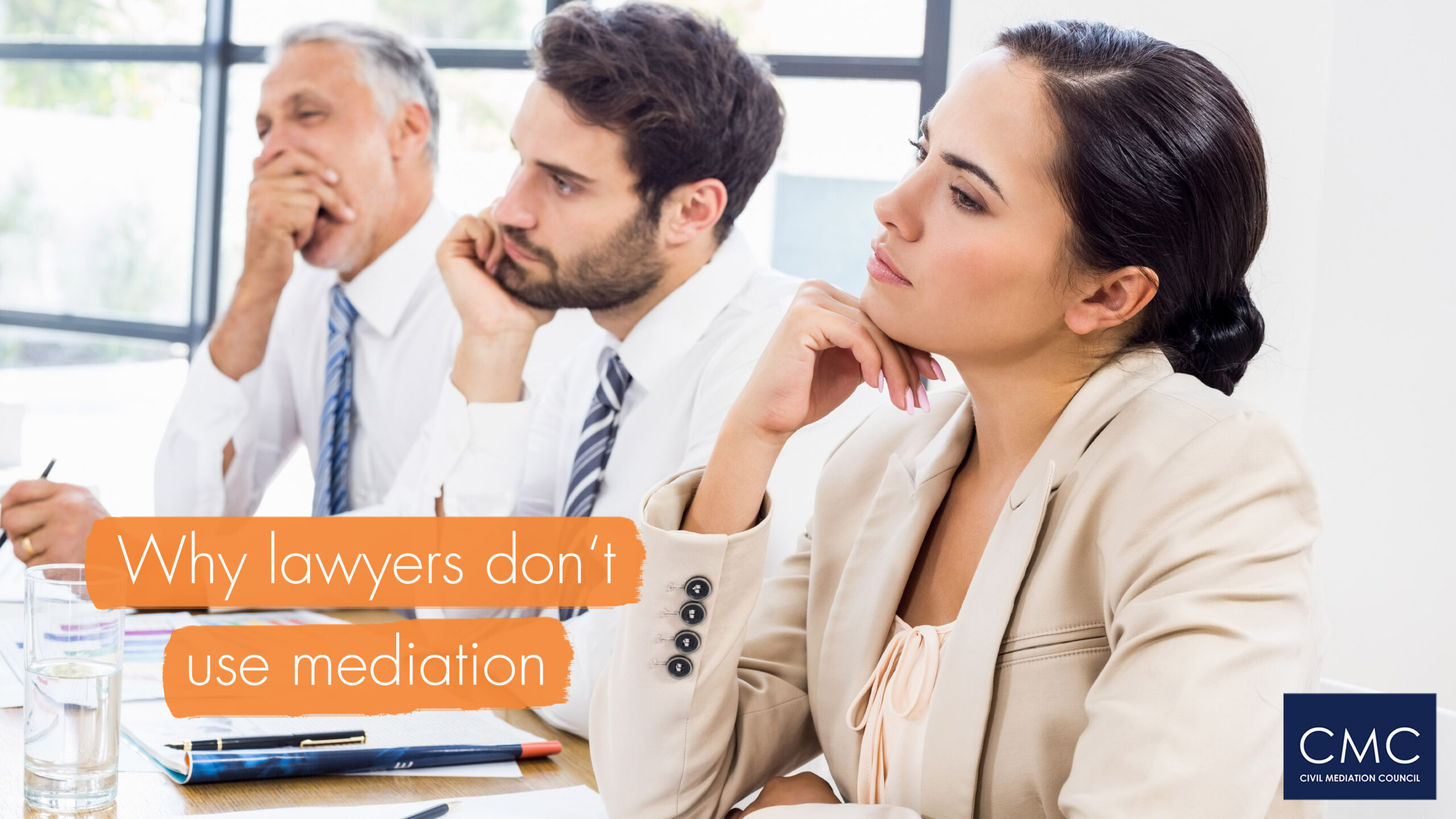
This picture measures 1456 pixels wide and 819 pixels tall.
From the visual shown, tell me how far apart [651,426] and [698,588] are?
0.75 metres

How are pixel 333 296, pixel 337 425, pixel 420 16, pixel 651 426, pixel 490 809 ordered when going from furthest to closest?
pixel 420 16 → pixel 333 296 → pixel 337 425 → pixel 651 426 → pixel 490 809

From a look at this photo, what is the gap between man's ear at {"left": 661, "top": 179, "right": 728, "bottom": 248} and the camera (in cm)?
205

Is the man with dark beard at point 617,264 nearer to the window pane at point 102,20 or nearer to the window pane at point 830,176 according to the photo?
the window pane at point 830,176

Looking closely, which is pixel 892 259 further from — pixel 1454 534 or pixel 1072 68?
pixel 1454 534

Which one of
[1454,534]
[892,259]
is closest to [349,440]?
[892,259]

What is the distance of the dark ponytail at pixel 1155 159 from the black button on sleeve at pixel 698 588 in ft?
1.53

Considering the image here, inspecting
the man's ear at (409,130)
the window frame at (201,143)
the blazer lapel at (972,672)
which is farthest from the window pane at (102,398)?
the blazer lapel at (972,672)

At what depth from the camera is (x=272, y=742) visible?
1253mm

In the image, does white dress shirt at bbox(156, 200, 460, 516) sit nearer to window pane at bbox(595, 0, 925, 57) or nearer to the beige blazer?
window pane at bbox(595, 0, 925, 57)

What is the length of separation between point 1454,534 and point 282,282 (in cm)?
225

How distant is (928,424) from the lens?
134 cm

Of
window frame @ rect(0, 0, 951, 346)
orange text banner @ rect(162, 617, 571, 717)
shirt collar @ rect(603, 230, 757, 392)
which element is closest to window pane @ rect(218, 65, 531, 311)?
window frame @ rect(0, 0, 951, 346)

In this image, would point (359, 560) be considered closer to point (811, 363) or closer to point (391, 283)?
point (391, 283)

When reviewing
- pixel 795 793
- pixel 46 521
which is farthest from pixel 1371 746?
pixel 46 521
